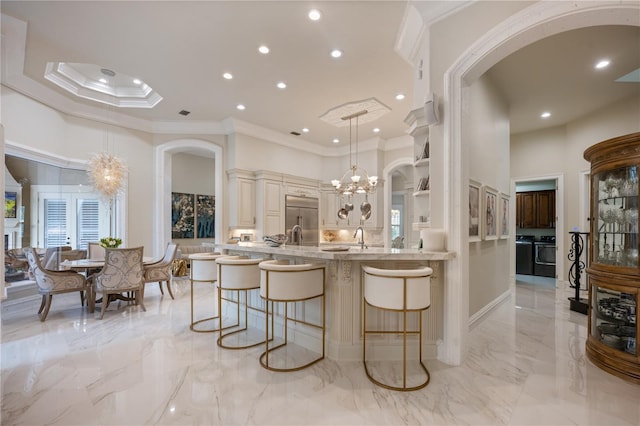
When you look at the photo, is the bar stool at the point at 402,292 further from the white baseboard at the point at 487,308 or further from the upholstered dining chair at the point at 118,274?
the upholstered dining chair at the point at 118,274

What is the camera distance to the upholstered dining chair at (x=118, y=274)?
157 inches

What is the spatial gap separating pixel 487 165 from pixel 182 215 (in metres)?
7.41

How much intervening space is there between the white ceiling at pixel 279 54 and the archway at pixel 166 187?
101 cm

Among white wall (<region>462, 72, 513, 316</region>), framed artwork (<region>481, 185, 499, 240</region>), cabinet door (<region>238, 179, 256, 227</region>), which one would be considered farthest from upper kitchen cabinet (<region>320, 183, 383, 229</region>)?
framed artwork (<region>481, 185, 499, 240</region>)

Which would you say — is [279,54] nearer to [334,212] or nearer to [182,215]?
[334,212]

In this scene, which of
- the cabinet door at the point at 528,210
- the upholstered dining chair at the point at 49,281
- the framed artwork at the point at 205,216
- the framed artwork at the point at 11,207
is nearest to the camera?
the upholstered dining chair at the point at 49,281

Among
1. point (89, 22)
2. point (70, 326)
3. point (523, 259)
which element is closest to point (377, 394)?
point (70, 326)

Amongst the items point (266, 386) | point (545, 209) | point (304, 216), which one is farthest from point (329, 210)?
point (266, 386)

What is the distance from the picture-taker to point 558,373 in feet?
8.27

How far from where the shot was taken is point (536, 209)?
7512mm

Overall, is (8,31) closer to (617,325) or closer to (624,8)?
(624,8)

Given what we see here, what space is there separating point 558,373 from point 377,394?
1637 millimetres

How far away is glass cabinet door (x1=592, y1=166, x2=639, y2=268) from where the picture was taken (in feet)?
7.90

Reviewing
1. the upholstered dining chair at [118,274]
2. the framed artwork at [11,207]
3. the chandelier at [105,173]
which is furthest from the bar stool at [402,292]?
the framed artwork at [11,207]
